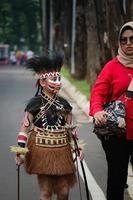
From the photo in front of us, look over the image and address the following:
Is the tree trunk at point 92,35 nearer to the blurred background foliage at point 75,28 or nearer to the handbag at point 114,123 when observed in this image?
the blurred background foliage at point 75,28

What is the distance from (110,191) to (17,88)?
2401cm

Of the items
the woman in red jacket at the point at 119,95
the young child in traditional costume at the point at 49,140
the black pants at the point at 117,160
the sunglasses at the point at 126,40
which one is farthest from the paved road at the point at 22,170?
the sunglasses at the point at 126,40

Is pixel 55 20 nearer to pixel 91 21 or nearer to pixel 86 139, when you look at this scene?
pixel 91 21

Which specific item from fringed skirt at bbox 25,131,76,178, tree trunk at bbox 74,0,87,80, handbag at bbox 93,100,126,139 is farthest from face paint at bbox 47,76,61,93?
tree trunk at bbox 74,0,87,80

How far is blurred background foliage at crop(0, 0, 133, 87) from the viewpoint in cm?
1438

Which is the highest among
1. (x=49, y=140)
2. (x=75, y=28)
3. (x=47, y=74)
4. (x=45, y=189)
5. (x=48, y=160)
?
(x=75, y=28)

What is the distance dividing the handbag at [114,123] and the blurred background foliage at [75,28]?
6.24m

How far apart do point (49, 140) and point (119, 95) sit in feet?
2.46

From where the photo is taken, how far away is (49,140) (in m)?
6.17

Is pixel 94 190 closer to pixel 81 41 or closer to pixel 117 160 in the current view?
pixel 117 160

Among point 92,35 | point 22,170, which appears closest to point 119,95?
point 22,170

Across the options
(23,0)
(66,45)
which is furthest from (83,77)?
(23,0)

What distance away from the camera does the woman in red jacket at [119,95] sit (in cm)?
589

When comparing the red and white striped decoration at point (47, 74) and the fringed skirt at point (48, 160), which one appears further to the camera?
the red and white striped decoration at point (47, 74)
